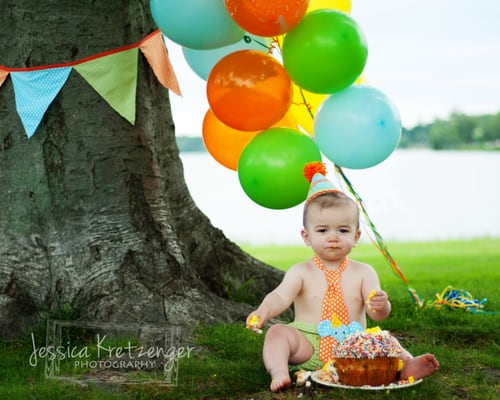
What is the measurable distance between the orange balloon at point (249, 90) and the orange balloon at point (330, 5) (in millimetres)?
418

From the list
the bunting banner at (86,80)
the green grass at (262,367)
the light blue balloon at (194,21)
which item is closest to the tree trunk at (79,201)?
the bunting banner at (86,80)

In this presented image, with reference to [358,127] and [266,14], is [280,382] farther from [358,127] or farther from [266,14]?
[266,14]

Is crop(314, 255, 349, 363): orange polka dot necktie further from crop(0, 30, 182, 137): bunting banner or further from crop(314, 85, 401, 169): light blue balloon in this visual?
crop(0, 30, 182, 137): bunting banner

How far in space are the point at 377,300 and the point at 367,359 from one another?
275 millimetres

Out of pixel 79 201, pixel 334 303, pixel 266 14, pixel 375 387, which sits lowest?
pixel 375 387

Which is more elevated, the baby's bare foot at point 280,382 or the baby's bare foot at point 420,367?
the baby's bare foot at point 420,367

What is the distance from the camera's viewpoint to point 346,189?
13.6 ft

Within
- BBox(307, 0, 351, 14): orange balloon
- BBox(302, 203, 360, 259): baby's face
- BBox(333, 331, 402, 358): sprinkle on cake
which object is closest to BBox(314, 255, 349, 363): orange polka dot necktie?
BBox(302, 203, 360, 259): baby's face

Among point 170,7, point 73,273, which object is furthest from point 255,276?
point 170,7

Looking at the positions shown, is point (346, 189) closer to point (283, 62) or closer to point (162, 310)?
point (283, 62)

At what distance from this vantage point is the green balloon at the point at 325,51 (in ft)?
11.3

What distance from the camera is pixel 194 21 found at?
3477 millimetres

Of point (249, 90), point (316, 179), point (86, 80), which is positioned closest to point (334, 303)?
point (316, 179)

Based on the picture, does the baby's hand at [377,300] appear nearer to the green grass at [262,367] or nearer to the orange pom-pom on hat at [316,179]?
the green grass at [262,367]
